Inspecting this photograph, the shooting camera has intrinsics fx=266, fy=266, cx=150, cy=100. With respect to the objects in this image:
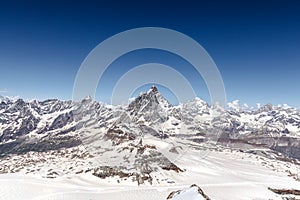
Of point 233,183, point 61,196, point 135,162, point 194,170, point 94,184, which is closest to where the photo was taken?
point 61,196

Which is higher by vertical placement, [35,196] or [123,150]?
[123,150]

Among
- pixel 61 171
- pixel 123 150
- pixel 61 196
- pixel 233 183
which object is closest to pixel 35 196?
pixel 61 196

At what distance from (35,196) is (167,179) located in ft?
93.5

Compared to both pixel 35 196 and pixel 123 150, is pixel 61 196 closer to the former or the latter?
pixel 35 196

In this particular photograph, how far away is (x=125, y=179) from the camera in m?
58.8

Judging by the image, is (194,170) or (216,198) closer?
(216,198)

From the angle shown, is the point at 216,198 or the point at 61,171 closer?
the point at 216,198

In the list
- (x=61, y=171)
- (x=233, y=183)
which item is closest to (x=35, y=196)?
(x=61, y=171)

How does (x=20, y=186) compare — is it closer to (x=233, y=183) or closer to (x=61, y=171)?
(x=61, y=171)

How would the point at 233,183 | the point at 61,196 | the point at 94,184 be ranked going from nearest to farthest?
1. the point at 61,196
2. the point at 94,184
3. the point at 233,183

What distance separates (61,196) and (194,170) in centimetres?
4112

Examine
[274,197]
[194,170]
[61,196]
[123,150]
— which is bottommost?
[274,197]

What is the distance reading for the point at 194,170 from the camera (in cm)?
7575

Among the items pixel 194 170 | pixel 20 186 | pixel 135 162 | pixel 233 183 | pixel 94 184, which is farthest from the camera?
pixel 194 170
